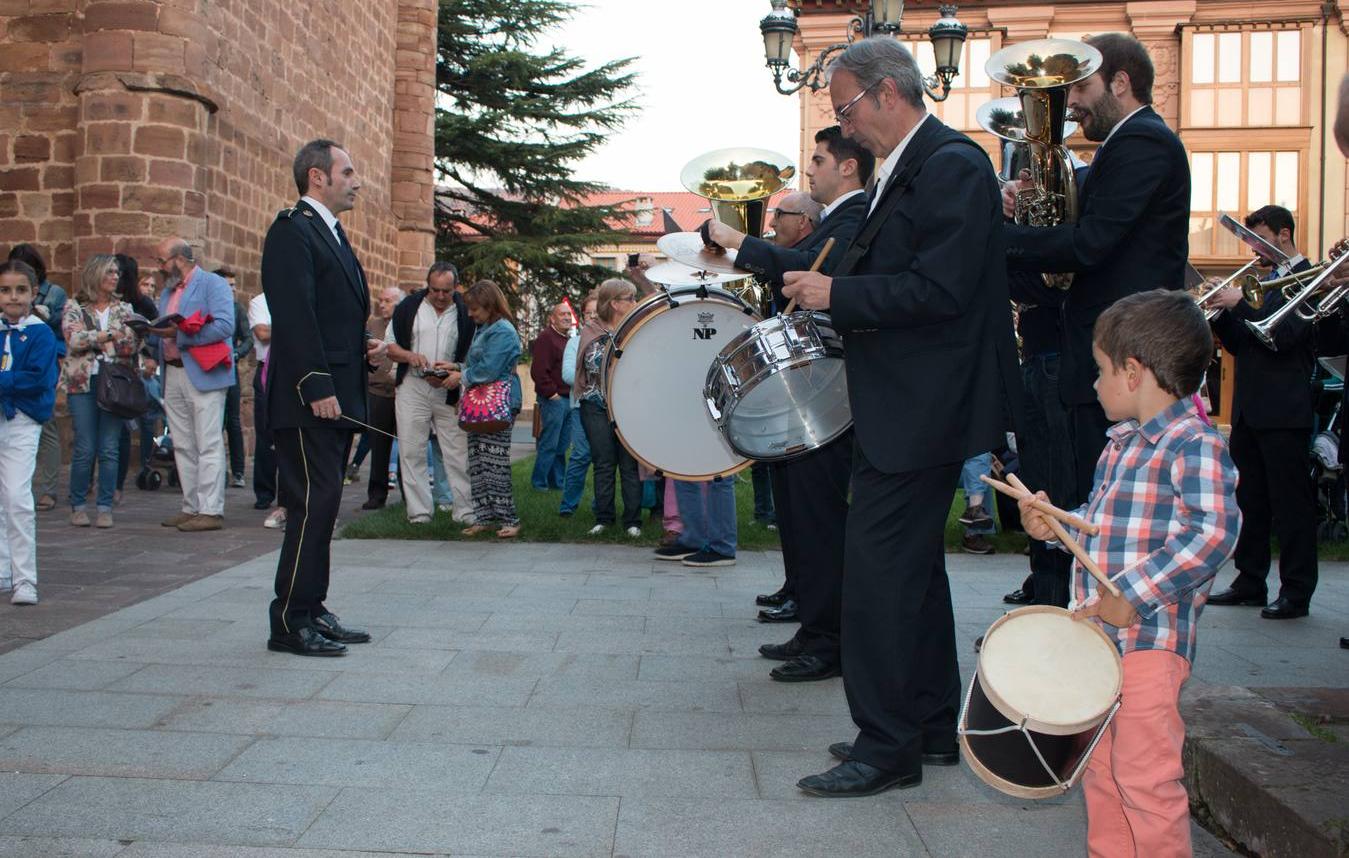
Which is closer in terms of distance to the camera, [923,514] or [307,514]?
[923,514]

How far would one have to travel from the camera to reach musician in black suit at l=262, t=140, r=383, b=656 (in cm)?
525

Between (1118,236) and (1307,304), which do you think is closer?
(1118,236)

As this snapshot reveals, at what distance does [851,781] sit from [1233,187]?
35719 mm

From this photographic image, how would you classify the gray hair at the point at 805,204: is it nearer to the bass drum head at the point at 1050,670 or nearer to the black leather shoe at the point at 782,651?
the black leather shoe at the point at 782,651

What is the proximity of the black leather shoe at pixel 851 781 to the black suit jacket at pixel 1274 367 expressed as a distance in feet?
12.2

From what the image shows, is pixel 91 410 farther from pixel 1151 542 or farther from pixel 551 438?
pixel 1151 542

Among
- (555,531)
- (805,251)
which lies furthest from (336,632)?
(555,531)

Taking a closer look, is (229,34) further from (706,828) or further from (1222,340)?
(706,828)

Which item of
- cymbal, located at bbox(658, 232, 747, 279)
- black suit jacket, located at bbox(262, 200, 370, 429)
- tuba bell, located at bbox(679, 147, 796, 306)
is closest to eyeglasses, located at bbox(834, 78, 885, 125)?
cymbal, located at bbox(658, 232, 747, 279)

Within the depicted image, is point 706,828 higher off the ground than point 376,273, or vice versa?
point 376,273

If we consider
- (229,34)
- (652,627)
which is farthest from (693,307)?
(229,34)

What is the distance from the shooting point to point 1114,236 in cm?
410

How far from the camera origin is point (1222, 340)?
6.62 meters

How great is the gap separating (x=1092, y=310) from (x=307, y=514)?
3.26m
